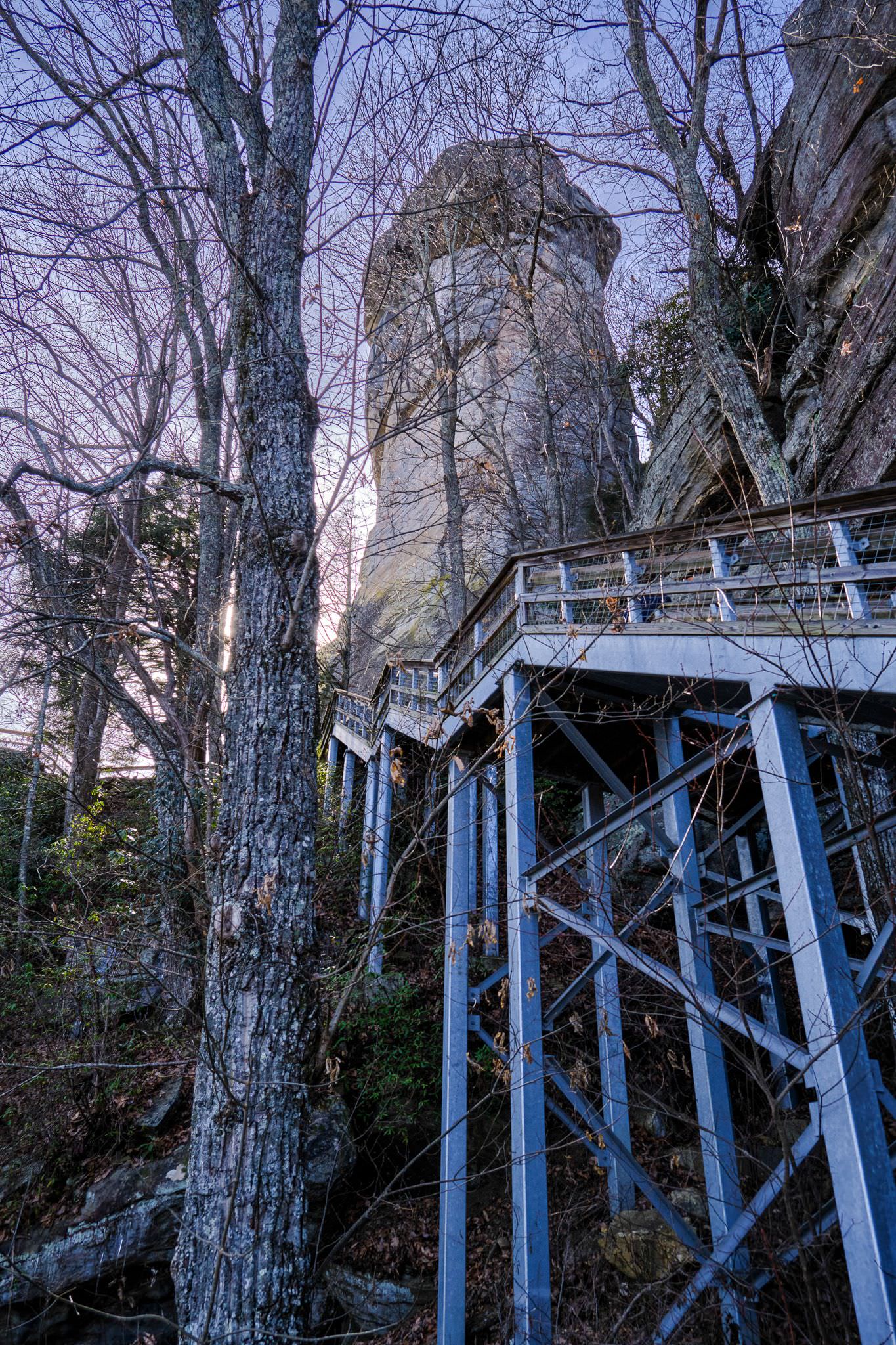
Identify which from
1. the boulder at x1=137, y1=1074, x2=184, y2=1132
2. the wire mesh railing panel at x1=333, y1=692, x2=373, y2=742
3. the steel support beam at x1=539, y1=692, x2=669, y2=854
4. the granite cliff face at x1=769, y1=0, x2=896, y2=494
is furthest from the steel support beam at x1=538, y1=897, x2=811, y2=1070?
the wire mesh railing panel at x1=333, y1=692, x2=373, y2=742

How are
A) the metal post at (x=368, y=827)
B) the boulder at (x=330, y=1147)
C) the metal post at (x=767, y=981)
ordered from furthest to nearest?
the metal post at (x=368, y=827)
the metal post at (x=767, y=981)
the boulder at (x=330, y=1147)

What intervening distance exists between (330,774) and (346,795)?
1.52 meters

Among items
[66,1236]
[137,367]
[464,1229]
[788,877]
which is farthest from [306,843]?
[66,1236]

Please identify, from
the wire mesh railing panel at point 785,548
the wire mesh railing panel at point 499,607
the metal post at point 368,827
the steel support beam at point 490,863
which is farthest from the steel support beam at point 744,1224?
the metal post at point 368,827

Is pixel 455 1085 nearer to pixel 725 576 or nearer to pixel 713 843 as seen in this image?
pixel 713 843

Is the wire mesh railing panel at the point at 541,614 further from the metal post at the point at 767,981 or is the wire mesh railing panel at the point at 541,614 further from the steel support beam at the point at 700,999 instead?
the metal post at the point at 767,981

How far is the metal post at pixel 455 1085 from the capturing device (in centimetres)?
579

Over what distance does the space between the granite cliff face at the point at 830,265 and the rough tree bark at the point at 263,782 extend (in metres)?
5.51

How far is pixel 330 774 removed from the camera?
56.5 ft

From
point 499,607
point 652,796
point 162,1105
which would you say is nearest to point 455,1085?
point 652,796

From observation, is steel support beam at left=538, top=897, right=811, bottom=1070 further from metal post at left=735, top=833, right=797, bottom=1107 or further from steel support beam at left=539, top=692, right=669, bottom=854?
metal post at left=735, top=833, right=797, bottom=1107

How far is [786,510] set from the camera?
420 centimetres

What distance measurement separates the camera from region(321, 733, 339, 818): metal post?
47.6ft

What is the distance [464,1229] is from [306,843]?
175 inches
